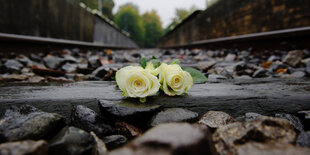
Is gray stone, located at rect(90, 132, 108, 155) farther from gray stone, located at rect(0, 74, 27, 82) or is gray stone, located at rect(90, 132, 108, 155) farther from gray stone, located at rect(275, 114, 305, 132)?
gray stone, located at rect(0, 74, 27, 82)

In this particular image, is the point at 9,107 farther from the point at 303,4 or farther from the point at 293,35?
the point at 303,4

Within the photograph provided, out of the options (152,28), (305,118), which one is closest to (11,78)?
(305,118)

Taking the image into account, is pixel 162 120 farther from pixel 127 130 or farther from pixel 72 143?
pixel 72 143

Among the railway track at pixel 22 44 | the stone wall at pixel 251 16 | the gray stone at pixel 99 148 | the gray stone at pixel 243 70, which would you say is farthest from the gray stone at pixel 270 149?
the stone wall at pixel 251 16

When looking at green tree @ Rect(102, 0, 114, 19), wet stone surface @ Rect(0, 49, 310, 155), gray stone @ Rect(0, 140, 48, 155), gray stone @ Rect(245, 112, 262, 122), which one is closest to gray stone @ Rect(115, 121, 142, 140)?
wet stone surface @ Rect(0, 49, 310, 155)

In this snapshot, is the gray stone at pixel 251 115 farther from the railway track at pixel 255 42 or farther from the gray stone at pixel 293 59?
the railway track at pixel 255 42

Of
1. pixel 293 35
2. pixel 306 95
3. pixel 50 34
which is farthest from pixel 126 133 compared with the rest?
pixel 50 34
